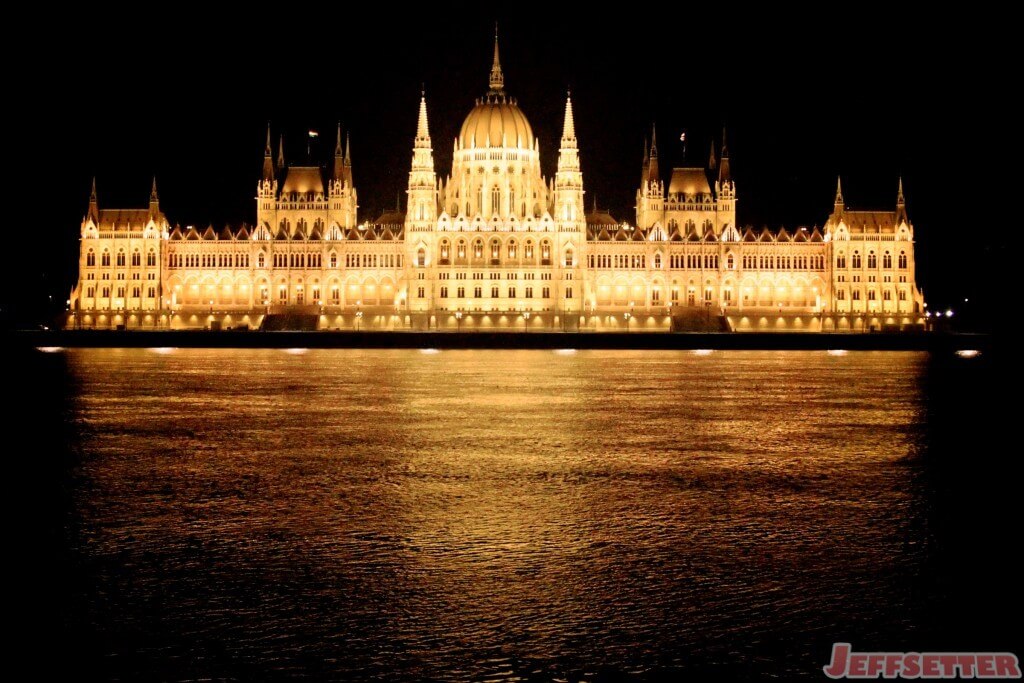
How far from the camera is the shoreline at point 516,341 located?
76812 mm

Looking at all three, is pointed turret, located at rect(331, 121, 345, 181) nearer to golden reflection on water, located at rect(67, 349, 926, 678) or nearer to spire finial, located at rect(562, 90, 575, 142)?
spire finial, located at rect(562, 90, 575, 142)

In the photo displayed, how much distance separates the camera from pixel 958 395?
32.7 m

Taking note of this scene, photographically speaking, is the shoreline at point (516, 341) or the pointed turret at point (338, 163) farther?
the pointed turret at point (338, 163)

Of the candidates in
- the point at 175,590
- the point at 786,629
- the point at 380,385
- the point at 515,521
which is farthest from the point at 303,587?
the point at 380,385

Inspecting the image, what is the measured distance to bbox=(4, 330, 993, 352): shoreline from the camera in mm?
76812

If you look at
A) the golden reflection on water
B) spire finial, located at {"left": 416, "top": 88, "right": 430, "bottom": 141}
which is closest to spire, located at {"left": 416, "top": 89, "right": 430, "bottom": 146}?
spire finial, located at {"left": 416, "top": 88, "right": 430, "bottom": 141}

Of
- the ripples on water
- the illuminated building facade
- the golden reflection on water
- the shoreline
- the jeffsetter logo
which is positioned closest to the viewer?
the jeffsetter logo

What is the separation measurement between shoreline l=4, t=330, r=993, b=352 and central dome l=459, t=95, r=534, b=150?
1592 inches

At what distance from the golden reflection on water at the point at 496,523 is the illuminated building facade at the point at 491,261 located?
267 ft

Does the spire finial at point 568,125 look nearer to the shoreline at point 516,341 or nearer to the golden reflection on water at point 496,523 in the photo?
the shoreline at point 516,341

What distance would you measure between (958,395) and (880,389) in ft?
10.5

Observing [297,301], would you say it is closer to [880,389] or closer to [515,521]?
[880,389]

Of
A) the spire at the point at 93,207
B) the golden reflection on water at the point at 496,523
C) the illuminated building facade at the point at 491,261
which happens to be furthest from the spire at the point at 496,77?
the golden reflection on water at the point at 496,523

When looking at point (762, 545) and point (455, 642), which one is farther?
point (762, 545)
